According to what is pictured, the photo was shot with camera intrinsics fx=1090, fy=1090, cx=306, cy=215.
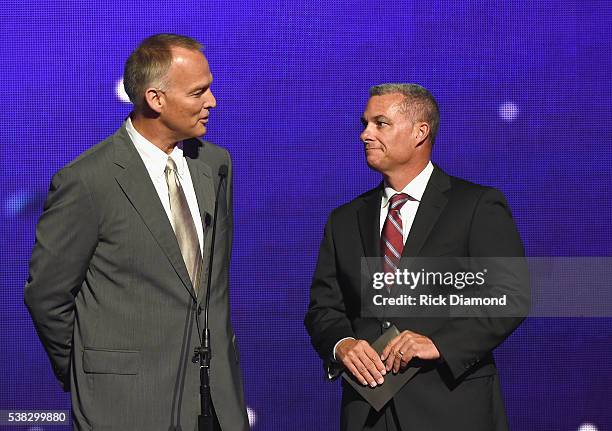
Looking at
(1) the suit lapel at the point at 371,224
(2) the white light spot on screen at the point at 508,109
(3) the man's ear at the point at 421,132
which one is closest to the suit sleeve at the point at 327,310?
(1) the suit lapel at the point at 371,224

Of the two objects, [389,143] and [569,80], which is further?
[569,80]

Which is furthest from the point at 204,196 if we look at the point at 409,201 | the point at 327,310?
the point at 409,201

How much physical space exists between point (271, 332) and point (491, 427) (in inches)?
→ 60.9

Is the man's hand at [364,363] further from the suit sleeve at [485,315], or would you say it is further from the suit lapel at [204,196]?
the suit lapel at [204,196]

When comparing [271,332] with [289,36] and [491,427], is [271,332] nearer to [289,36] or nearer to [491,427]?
[289,36]

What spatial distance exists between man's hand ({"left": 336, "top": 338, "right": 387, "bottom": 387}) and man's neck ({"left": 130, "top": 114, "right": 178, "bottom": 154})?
75cm

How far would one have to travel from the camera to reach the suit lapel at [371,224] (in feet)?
10.2

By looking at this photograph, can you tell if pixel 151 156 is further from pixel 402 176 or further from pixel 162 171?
pixel 402 176

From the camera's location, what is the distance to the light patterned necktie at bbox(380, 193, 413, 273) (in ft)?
10.1

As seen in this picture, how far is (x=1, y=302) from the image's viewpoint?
14.7 feet

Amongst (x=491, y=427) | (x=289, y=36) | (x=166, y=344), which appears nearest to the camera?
(x=166, y=344)

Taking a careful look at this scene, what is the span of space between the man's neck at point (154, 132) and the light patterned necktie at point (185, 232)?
0.37ft

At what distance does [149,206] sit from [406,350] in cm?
78

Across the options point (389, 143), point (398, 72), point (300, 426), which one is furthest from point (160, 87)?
point (300, 426)
